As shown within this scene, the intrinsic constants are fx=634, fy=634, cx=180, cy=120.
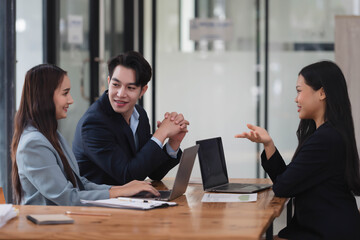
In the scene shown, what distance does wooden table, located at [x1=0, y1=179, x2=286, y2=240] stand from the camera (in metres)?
1.86

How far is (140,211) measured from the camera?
2234mm

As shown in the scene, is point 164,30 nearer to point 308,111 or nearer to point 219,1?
point 219,1

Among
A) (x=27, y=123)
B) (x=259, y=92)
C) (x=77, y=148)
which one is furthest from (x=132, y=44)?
(x=27, y=123)

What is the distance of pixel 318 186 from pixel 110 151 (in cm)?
94

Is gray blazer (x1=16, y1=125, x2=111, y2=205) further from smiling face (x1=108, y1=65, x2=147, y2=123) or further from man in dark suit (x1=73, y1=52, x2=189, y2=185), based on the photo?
smiling face (x1=108, y1=65, x2=147, y2=123)

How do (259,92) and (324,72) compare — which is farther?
(259,92)

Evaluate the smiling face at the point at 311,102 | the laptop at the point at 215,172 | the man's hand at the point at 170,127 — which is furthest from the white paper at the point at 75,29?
the smiling face at the point at 311,102

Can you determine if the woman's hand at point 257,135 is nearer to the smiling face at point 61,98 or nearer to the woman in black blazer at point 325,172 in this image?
the woman in black blazer at point 325,172

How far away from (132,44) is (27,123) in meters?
3.60

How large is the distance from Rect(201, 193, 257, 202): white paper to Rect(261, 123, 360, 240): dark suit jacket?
0.12 m

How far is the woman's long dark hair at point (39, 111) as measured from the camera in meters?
2.61

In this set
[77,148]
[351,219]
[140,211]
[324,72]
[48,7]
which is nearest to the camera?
[140,211]

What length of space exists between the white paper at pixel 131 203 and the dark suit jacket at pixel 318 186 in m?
0.57

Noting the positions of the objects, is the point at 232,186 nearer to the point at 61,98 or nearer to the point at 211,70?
the point at 61,98
